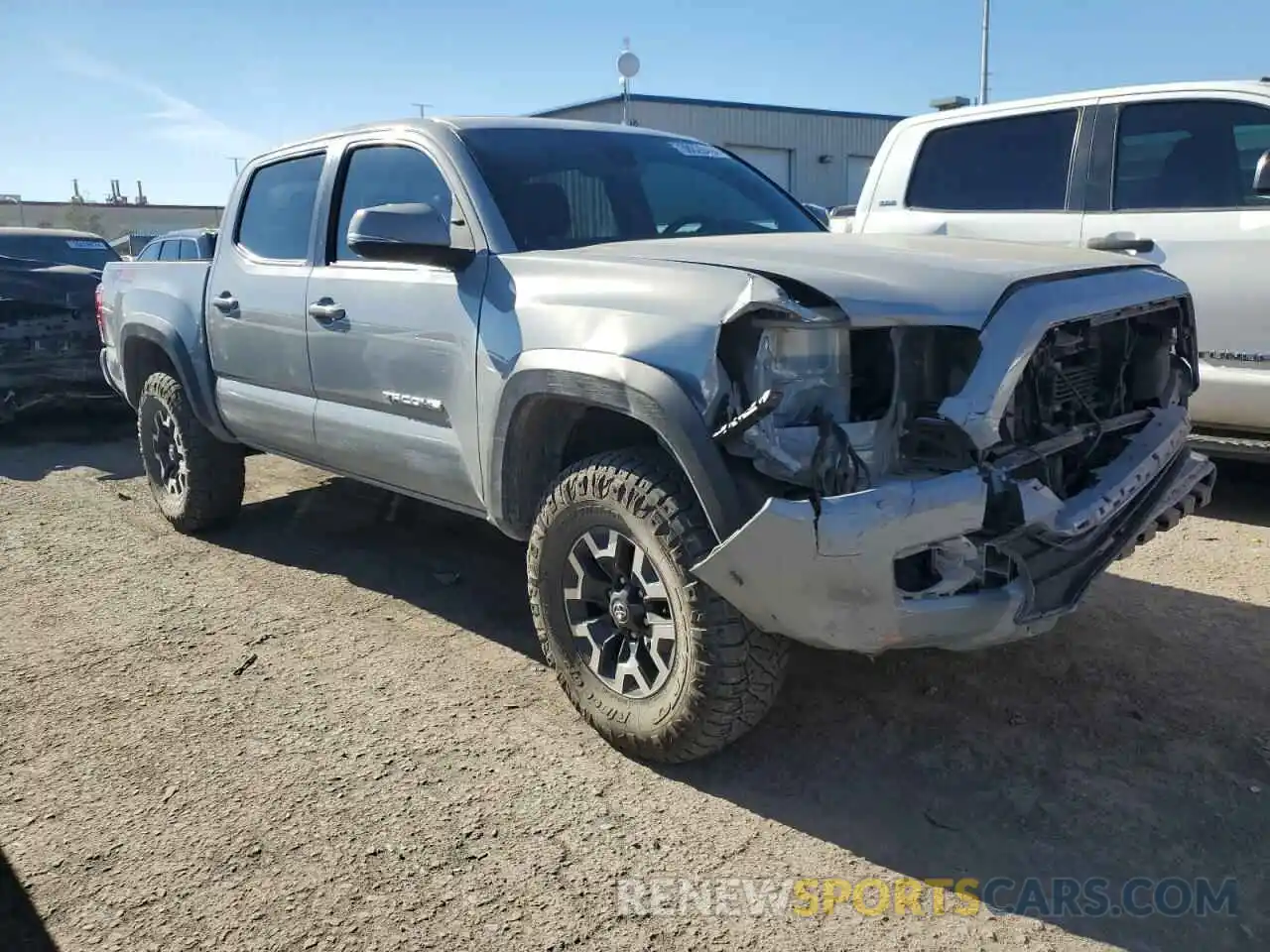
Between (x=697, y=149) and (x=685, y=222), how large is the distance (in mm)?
623

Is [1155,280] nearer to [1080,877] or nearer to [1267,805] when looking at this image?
[1267,805]

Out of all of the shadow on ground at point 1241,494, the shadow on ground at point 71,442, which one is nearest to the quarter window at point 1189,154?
the shadow on ground at point 1241,494

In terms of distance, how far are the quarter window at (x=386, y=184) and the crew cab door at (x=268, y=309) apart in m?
0.22

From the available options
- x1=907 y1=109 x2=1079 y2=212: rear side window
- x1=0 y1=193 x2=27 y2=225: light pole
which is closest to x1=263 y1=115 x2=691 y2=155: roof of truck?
x1=907 y1=109 x2=1079 y2=212: rear side window

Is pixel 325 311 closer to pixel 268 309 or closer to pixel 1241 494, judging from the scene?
pixel 268 309

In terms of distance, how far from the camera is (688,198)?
13.8 ft

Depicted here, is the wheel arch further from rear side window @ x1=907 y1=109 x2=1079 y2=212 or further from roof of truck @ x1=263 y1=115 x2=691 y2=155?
rear side window @ x1=907 y1=109 x2=1079 y2=212

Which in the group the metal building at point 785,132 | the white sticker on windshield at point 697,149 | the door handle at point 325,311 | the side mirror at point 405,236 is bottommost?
the door handle at point 325,311

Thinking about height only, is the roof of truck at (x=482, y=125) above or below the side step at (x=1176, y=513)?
above

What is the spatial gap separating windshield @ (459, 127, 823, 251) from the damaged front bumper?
1.54 metres

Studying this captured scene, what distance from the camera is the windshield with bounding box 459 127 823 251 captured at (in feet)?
12.2

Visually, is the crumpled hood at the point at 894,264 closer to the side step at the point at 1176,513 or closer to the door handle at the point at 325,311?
the side step at the point at 1176,513

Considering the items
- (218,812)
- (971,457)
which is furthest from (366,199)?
(971,457)

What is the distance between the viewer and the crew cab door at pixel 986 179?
5770mm
